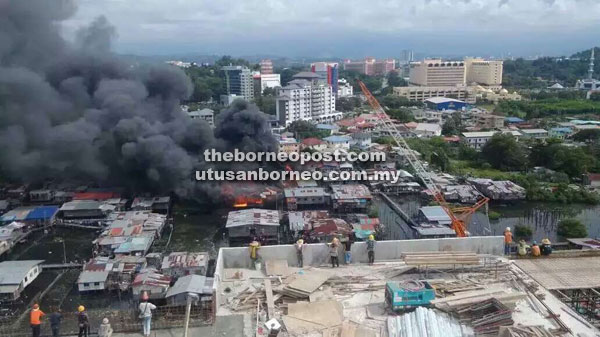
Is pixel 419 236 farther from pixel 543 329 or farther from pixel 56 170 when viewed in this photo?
pixel 56 170

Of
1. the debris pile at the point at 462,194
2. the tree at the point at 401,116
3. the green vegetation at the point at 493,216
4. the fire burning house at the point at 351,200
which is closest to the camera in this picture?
the green vegetation at the point at 493,216

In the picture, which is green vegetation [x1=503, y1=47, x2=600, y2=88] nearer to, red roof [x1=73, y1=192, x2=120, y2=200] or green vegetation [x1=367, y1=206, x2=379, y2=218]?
green vegetation [x1=367, y1=206, x2=379, y2=218]

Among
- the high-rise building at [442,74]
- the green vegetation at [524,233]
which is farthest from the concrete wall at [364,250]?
the high-rise building at [442,74]

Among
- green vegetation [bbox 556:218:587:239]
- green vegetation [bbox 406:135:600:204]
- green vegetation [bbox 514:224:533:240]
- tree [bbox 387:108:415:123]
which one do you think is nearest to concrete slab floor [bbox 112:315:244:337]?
green vegetation [bbox 514:224:533:240]

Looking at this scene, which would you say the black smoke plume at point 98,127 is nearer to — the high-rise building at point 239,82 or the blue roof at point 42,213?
the blue roof at point 42,213

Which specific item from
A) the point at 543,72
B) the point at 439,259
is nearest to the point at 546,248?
the point at 439,259

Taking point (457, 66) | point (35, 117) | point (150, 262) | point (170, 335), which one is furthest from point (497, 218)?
point (457, 66)

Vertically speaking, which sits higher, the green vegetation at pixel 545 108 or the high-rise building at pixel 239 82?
the high-rise building at pixel 239 82
